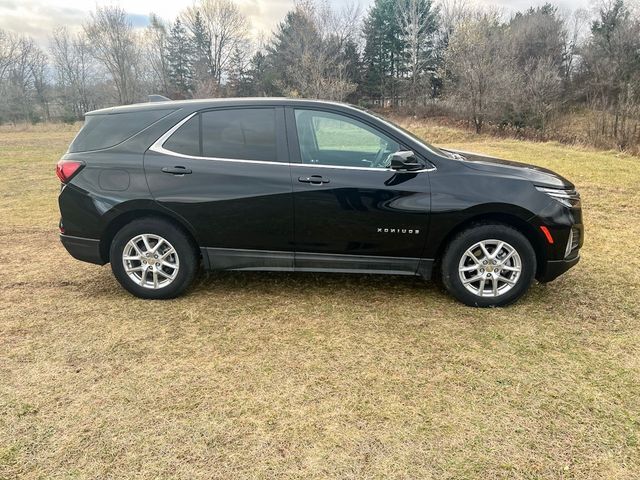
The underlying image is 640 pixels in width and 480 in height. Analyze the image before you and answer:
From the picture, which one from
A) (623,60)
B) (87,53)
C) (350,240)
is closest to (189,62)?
(87,53)

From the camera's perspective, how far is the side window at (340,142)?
3766mm

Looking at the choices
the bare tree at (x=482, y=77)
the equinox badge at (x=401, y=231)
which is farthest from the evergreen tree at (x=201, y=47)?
the equinox badge at (x=401, y=231)

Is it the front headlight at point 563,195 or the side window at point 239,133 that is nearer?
the front headlight at point 563,195

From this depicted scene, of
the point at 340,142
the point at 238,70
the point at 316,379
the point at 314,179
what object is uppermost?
the point at 238,70

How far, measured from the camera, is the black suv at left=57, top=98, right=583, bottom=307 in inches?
144

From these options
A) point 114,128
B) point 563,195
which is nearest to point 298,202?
point 114,128

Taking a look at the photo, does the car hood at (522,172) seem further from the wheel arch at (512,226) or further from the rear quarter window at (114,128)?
the rear quarter window at (114,128)

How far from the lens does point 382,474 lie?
2117 mm

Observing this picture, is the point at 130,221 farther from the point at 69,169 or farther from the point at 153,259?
the point at 69,169

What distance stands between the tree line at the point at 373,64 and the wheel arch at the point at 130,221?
25.7 m

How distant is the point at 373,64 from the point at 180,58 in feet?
74.3

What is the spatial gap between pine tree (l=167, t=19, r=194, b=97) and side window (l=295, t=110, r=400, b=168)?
52048mm

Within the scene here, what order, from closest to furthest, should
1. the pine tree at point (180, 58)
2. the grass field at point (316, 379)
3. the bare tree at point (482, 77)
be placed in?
1. the grass field at point (316, 379)
2. the bare tree at point (482, 77)
3. the pine tree at point (180, 58)

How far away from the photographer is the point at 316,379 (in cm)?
283
